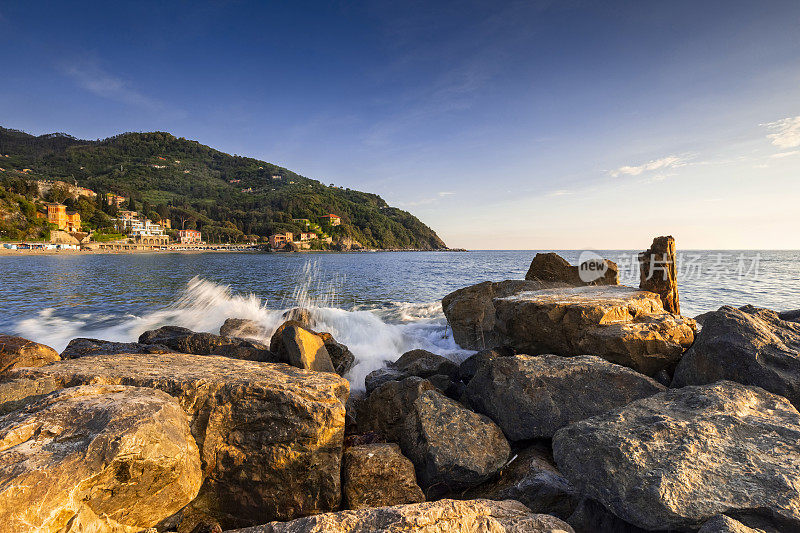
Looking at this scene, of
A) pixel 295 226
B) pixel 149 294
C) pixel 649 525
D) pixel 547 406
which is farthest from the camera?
pixel 295 226

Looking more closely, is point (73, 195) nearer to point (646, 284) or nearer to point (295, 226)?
point (295, 226)

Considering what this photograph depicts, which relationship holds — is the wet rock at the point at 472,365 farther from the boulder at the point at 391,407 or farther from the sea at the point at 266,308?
the sea at the point at 266,308

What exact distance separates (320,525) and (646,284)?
34.2 ft

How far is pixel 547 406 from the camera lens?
5.11 meters

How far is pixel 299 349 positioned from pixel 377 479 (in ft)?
10.3

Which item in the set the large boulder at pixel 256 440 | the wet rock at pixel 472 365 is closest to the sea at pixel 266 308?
the wet rock at pixel 472 365

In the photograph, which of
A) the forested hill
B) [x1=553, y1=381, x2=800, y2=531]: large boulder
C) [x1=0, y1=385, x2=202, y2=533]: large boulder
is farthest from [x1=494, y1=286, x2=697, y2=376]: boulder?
the forested hill

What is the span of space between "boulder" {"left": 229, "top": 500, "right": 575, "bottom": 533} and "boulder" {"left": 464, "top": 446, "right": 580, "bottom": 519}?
3.45 ft

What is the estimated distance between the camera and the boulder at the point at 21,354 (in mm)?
6148

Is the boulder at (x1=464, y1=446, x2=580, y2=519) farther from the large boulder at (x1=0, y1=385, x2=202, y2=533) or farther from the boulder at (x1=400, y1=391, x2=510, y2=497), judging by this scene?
the large boulder at (x1=0, y1=385, x2=202, y2=533)

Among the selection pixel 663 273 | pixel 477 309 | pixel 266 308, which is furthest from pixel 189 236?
pixel 663 273

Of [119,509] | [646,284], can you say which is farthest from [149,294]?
[646,284]

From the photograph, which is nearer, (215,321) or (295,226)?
(215,321)

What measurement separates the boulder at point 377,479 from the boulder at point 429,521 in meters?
1.40
